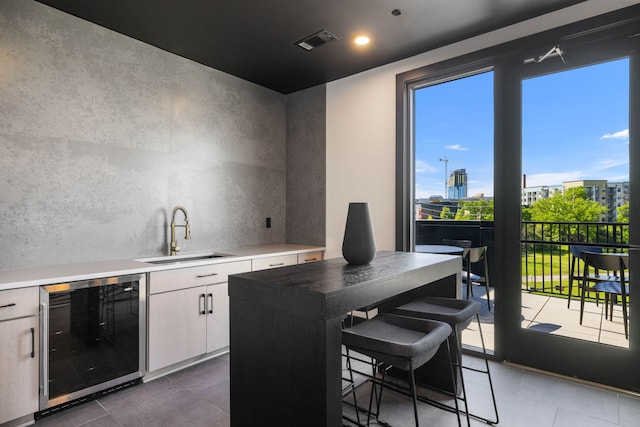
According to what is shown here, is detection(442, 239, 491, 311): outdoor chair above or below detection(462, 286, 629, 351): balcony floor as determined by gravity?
above

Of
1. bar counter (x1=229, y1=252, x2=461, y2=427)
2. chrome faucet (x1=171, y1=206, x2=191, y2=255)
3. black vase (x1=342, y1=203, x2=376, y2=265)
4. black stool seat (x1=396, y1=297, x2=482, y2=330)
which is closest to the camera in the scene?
bar counter (x1=229, y1=252, x2=461, y2=427)

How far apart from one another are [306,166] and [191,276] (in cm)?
200

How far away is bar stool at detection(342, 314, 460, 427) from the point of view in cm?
143

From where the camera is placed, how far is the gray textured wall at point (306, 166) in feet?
13.6

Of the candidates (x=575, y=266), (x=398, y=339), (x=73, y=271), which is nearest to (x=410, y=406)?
(x=398, y=339)

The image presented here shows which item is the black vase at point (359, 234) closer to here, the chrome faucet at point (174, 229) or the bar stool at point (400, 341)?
the bar stool at point (400, 341)

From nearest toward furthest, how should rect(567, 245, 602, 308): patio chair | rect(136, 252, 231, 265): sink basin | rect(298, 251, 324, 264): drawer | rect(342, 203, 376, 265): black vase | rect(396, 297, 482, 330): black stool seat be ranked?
rect(396, 297, 482, 330): black stool seat < rect(342, 203, 376, 265): black vase < rect(567, 245, 602, 308): patio chair < rect(136, 252, 231, 265): sink basin < rect(298, 251, 324, 264): drawer

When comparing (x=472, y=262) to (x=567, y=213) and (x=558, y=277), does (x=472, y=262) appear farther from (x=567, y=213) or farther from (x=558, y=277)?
(x=567, y=213)

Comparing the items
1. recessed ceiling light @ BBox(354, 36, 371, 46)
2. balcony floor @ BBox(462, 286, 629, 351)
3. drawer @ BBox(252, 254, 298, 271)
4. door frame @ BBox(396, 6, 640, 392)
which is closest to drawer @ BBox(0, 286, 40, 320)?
drawer @ BBox(252, 254, 298, 271)

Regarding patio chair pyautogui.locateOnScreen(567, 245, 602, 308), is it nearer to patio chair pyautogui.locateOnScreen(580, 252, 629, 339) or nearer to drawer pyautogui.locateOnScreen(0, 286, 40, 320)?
patio chair pyautogui.locateOnScreen(580, 252, 629, 339)

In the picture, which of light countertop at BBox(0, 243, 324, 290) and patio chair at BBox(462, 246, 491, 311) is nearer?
light countertop at BBox(0, 243, 324, 290)

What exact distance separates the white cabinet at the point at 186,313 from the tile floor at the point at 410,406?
0.75 ft

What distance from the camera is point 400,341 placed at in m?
1.66

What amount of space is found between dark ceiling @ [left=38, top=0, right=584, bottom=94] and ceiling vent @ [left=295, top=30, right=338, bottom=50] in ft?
A: 0.16
